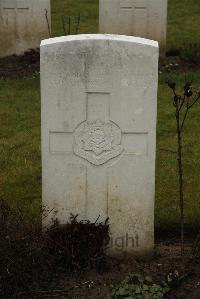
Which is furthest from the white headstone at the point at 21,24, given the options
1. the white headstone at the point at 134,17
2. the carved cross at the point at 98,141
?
the carved cross at the point at 98,141

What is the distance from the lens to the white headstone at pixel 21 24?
1052cm

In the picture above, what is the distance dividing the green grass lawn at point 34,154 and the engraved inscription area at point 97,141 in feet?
2.68

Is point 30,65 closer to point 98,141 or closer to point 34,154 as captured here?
point 34,154

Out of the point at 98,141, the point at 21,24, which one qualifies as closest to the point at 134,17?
the point at 21,24

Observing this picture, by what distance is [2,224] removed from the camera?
13.6 ft

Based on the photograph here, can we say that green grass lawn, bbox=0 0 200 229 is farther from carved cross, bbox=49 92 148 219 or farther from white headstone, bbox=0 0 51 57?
white headstone, bbox=0 0 51 57

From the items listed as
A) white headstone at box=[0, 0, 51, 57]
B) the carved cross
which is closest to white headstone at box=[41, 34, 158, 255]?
the carved cross

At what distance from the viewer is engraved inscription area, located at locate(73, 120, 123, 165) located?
4414 millimetres

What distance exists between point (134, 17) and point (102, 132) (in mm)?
6330

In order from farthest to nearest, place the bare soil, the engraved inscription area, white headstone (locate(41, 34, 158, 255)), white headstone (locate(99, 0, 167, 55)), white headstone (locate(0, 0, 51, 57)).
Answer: white headstone (locate(0, 0, 51, 57)) → white headstone (locate(99, 0, 167, 55)) → the bare soil → the engraved inscription area → white headstone (locate(41, 34, 158, 255))

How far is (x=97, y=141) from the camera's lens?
4445mm

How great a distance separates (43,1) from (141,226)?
6.64m

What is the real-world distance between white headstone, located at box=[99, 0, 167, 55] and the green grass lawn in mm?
1354

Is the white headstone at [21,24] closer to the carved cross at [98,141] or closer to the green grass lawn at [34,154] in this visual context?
the green grass lawn at [34,154]
